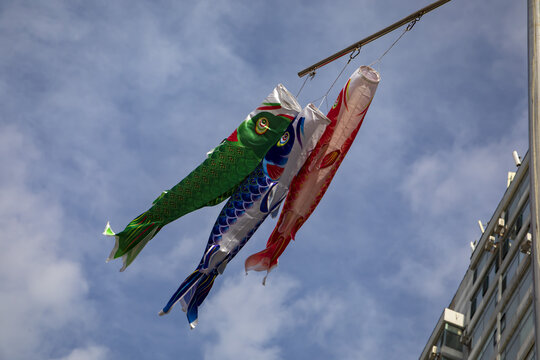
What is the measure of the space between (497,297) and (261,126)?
10056mm

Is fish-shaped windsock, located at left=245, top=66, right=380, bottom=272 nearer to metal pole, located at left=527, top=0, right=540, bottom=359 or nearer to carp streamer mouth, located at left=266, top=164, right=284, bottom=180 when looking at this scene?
carp streamer mouth, located at left=266, top=164, right=284, bottom=180

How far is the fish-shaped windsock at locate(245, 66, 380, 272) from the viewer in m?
14.3

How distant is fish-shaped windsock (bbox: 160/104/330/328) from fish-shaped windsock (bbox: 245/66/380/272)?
0.18m

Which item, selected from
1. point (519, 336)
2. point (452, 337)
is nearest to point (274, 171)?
point (519, 336)

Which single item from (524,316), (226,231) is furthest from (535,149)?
(524,316)

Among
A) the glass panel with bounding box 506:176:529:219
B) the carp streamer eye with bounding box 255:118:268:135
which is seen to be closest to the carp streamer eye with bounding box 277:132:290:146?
the carp streamer eye with bounding box 255:118:268:135

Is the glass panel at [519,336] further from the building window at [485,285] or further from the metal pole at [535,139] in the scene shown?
the metal pole at [535,139]

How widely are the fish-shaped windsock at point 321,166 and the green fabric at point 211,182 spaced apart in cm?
124

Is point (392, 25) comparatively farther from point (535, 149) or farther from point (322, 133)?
point (535, 149)

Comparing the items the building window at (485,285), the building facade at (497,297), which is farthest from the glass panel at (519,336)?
the building window at (485,285)

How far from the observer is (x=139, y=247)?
15883 mm

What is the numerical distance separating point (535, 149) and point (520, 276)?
42.1 ft

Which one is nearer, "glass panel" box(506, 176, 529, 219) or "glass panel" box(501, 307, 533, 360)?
"glass panel" box(501, 307, 533, 360)

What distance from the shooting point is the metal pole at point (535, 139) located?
8.05 m
